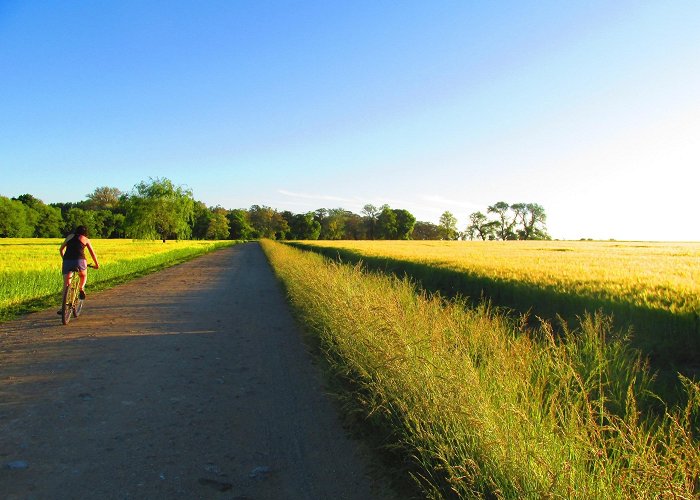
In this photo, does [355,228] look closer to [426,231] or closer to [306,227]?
[306,227]

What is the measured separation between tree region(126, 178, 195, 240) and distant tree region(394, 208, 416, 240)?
71973 millimetres

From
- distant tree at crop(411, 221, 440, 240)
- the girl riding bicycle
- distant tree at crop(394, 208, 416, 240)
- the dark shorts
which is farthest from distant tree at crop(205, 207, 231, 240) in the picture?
the dark shorts

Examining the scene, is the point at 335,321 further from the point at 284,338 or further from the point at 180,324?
the point at 180,324

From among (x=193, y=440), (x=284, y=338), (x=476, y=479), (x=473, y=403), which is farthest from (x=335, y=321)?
(x=476, y=479)

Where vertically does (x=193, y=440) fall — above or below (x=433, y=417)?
below

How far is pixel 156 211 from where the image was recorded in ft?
183

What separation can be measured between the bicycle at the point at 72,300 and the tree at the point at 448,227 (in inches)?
4921

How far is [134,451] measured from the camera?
3609 millimetres

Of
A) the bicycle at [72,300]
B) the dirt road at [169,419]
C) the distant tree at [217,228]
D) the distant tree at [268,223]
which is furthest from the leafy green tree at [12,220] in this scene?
the dirt road at [169,419]

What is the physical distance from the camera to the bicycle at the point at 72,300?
884 centimetres

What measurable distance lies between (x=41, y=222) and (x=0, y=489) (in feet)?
363

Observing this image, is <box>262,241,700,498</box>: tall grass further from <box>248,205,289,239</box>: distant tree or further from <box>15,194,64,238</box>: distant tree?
<box>248,205,289,239</box>: distant tree

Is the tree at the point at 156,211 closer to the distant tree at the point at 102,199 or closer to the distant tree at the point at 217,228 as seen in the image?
the distant tree at the point at 217,228

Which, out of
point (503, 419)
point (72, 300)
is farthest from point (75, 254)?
point (503, 419)
